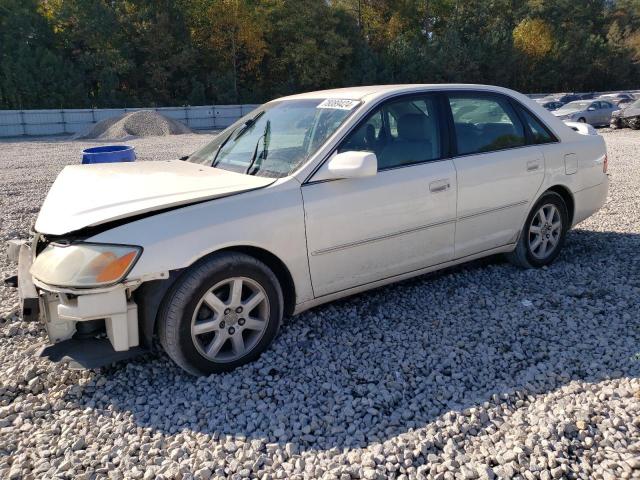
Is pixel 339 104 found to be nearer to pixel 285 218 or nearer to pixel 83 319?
pixel 285 218

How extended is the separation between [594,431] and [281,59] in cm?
4586

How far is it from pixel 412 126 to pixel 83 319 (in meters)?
2.67

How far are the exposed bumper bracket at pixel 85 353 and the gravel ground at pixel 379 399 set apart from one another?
210 mm

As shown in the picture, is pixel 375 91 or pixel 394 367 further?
pixel 375 91

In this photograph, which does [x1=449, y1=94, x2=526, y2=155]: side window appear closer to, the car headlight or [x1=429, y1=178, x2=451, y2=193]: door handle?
[x1=429, y1=178, x2=451, y2=193]: door handle

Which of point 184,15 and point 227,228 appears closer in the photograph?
point 227,228

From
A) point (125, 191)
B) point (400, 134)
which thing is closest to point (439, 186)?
point (400, 134)

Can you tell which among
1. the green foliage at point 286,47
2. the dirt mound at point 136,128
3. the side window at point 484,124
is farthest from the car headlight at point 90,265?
the green foliage at point 286,47

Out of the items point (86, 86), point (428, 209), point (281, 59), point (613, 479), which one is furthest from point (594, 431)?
point (281, 59)

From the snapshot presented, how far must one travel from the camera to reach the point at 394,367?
11.2 ft

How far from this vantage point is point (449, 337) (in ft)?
12.4

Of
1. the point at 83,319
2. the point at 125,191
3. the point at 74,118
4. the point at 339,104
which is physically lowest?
the point at 83,319

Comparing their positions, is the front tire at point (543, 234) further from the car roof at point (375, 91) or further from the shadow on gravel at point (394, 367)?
the car roof at point (375, 91)

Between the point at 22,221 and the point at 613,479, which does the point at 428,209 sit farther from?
the point at 22,221
